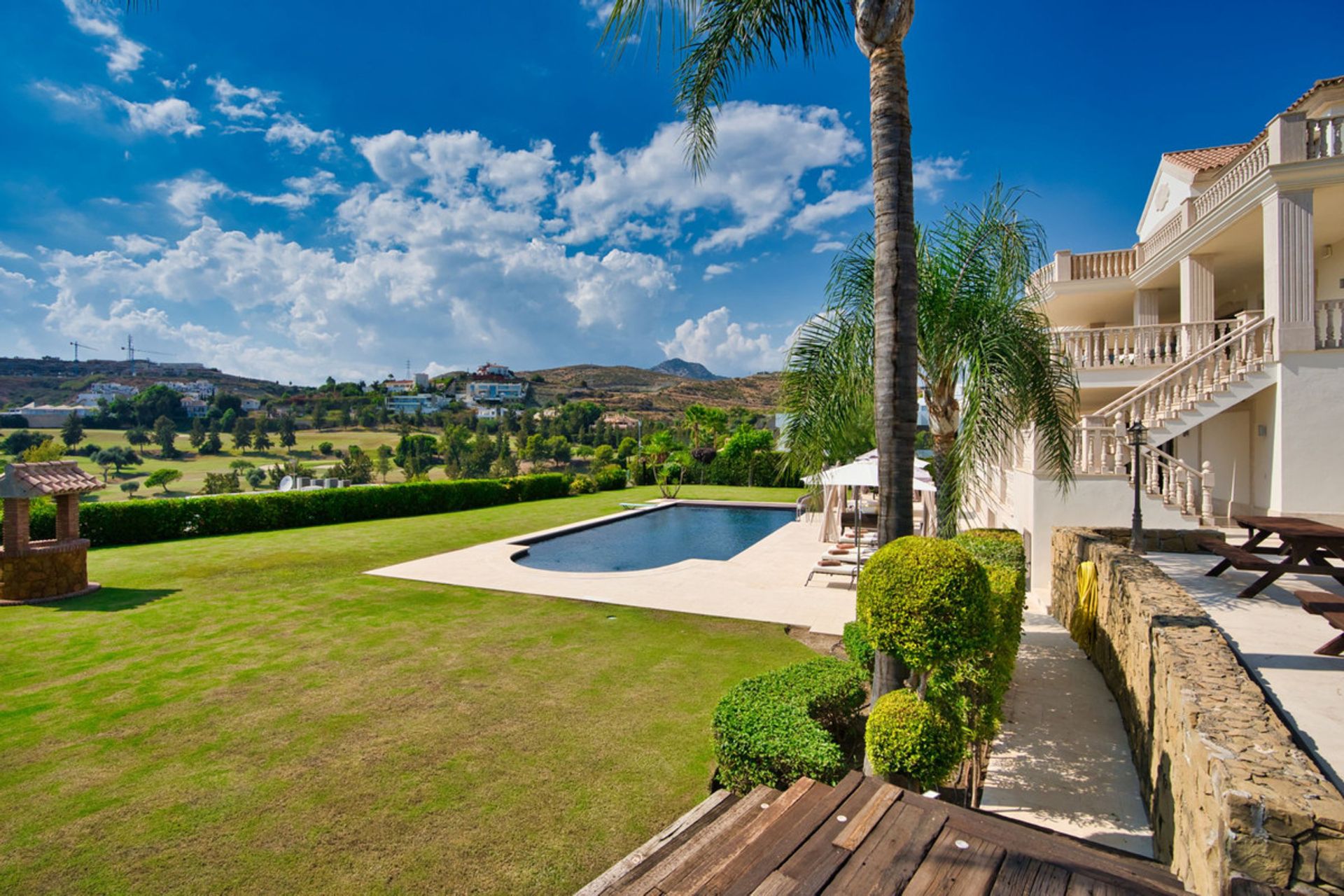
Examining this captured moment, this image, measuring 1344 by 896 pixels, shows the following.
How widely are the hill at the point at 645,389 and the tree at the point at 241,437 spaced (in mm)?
40922

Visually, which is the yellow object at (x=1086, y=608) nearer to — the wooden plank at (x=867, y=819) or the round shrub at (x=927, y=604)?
the round shrub at (x=927, y=604)

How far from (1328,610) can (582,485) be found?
80.2ft

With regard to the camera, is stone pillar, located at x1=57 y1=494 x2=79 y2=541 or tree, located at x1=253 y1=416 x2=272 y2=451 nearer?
stone pillar, located at x1=57 y1=494 x2=79 y2=541

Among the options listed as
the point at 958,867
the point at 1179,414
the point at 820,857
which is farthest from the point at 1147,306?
the point at 820,857

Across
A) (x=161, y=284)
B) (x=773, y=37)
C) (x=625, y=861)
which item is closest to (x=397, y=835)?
(x=625, y=861)

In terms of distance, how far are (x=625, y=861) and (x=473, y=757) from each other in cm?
181

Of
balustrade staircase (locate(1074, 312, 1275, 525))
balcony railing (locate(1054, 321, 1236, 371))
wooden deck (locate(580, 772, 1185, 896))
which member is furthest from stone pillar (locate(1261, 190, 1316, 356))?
wooden deck (locate(580, 772, 1185, 896))

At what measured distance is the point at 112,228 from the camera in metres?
38.8

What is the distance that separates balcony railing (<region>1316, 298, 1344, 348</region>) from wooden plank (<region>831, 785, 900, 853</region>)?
36.5 ft

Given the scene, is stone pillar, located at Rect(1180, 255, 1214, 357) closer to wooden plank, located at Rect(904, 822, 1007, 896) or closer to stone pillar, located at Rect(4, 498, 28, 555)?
wooden plank, located at Rect(904, 822, 1007, 896)

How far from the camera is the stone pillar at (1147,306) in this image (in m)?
14.1

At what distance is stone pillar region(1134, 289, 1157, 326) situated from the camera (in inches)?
554

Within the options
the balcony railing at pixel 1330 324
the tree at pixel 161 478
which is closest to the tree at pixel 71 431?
the tree at pixel 161 478

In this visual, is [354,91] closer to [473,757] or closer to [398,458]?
[398,458]
